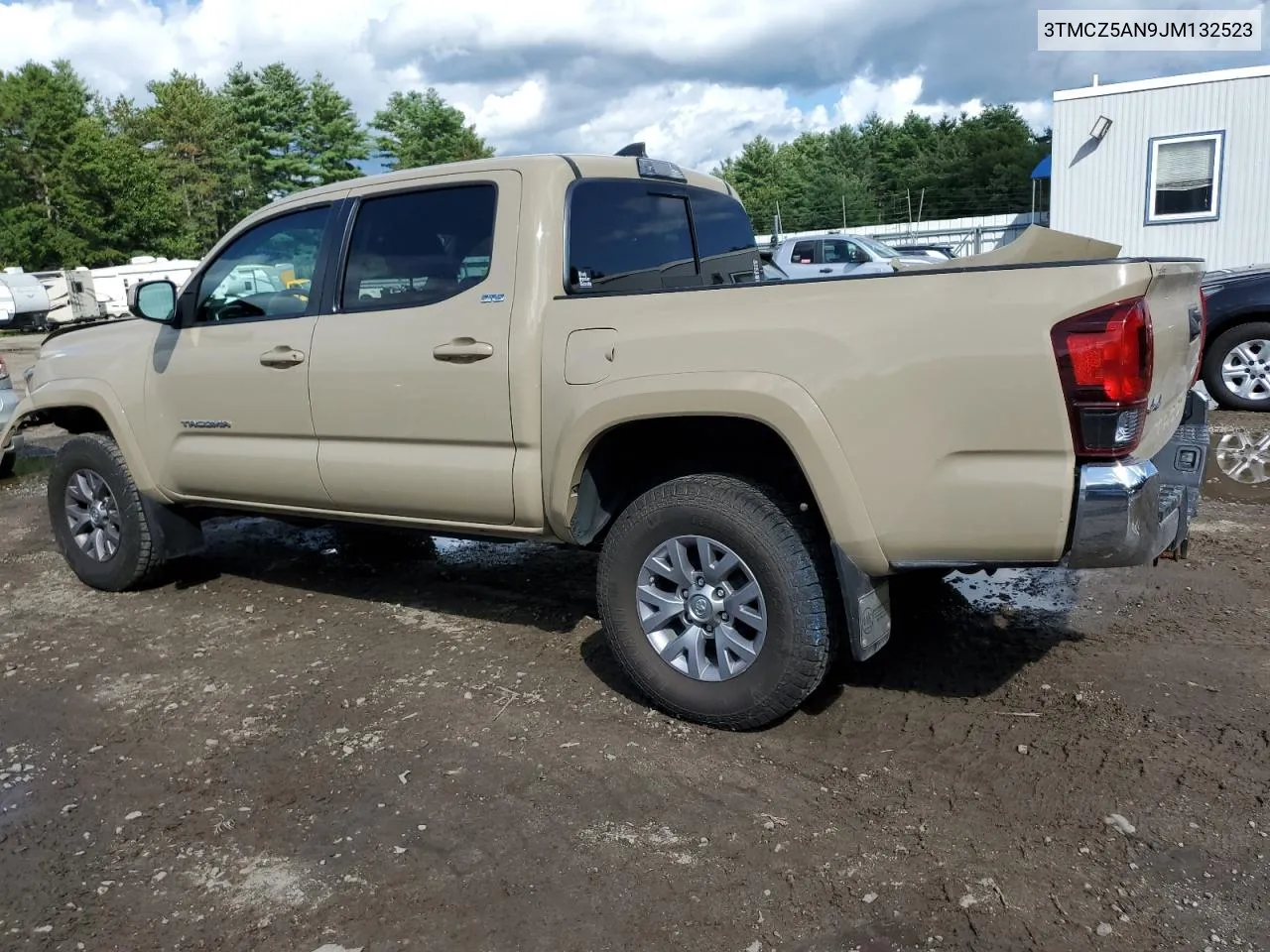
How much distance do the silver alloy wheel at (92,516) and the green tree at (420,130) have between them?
59.8 metres

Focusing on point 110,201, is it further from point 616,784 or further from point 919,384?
point 919,384

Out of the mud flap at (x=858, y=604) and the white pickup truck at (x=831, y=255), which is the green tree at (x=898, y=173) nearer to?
the white pickup truck at (x=831, y=255)

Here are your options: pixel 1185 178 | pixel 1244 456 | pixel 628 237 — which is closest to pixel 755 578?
pixel 628 237

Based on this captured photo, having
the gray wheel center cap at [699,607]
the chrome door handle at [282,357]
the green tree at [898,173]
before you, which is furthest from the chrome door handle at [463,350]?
the green tree at [898,173]

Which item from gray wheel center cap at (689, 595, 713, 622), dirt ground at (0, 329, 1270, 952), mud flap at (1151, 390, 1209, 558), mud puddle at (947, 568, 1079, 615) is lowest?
mud puddle at (947, 568, 1079, 615)

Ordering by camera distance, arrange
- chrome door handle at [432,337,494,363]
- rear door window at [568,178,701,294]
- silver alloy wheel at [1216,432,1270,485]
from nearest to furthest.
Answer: chrome door handle at [432,337,494,363] → rear door window at [568,178,701,294] → silver alloy wheel at [1216,432,1270,485]

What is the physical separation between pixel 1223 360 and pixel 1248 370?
0.21 metres

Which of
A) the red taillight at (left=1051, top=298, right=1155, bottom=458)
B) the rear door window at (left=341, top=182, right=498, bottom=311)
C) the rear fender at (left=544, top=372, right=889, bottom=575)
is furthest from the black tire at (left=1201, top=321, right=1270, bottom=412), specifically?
the rear door window at (left=341, top=182, right=498, bottom=311)

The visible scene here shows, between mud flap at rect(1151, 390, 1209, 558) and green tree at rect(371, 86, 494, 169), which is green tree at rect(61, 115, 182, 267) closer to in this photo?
green tree at rect(371, 86, 494, 169)

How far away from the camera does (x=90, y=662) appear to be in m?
4.63

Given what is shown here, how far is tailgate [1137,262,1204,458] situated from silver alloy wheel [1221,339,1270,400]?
5948mm

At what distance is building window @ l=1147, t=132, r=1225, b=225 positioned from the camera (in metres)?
17.2

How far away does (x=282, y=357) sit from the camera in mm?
4461

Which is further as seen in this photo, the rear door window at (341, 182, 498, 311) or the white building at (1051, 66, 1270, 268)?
the white building at (1051, 66, 1270, 268)
